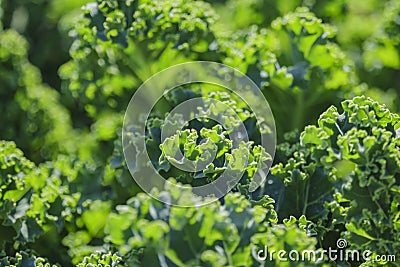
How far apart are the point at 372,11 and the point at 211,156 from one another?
6.55 ft

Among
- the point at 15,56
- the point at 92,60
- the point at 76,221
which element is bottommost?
the point at 76,221

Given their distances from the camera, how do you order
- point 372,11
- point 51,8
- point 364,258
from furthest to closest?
point 51,8
point 372,11
point 364,258

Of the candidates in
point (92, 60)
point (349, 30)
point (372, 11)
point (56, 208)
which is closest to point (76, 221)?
point (56, 208)

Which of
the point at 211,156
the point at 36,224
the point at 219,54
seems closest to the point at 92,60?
the point at 219,54

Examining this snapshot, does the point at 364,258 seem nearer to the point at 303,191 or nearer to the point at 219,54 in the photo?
the point at 303,191

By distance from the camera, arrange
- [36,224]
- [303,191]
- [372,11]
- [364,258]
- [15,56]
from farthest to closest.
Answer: [372,11]
[15,56]
[36,224]
[303,191]
[364,258]

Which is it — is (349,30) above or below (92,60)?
below

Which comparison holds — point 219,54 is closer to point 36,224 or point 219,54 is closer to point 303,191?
point 303,191

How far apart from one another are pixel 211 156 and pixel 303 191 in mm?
334

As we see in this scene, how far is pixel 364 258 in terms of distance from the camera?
1849mm

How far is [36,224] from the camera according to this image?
2.23m

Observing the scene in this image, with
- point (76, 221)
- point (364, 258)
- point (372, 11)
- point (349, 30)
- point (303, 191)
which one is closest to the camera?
point (364, 258)

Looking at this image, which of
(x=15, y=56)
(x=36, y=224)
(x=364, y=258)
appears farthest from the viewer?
(x=15, y=56)

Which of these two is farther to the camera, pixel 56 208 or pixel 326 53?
pixel 326 53
